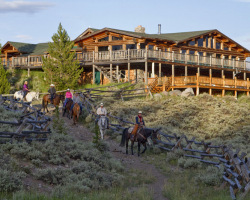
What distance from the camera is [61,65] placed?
4059 centimetres

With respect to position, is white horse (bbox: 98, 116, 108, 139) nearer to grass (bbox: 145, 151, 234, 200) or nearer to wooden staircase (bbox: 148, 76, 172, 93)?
grass (bbox: 145, 151, 234, 200)

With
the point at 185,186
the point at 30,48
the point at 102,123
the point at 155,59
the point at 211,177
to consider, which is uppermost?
the point at 30,48

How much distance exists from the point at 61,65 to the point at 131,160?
23994mm

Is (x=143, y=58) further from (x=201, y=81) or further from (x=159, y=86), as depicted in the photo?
(x=201, y=81)

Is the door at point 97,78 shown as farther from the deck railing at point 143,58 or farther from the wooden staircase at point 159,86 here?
the wooden staircase at point 159,86

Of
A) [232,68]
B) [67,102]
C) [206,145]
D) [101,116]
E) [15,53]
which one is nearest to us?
[206,145]

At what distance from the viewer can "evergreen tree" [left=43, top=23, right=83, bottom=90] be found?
40.4 m

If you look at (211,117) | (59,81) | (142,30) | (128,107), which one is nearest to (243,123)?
(211,117)

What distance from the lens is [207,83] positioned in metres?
40.9

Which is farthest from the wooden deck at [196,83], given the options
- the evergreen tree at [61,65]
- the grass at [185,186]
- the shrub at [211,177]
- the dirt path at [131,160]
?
the shrub at [211,177]

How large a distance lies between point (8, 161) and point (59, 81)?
27220 mm

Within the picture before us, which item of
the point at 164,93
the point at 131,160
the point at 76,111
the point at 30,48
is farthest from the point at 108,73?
the point at 131,160

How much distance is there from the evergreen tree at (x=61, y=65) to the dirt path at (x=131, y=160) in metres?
14.1

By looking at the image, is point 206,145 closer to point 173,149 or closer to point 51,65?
point 173,149
